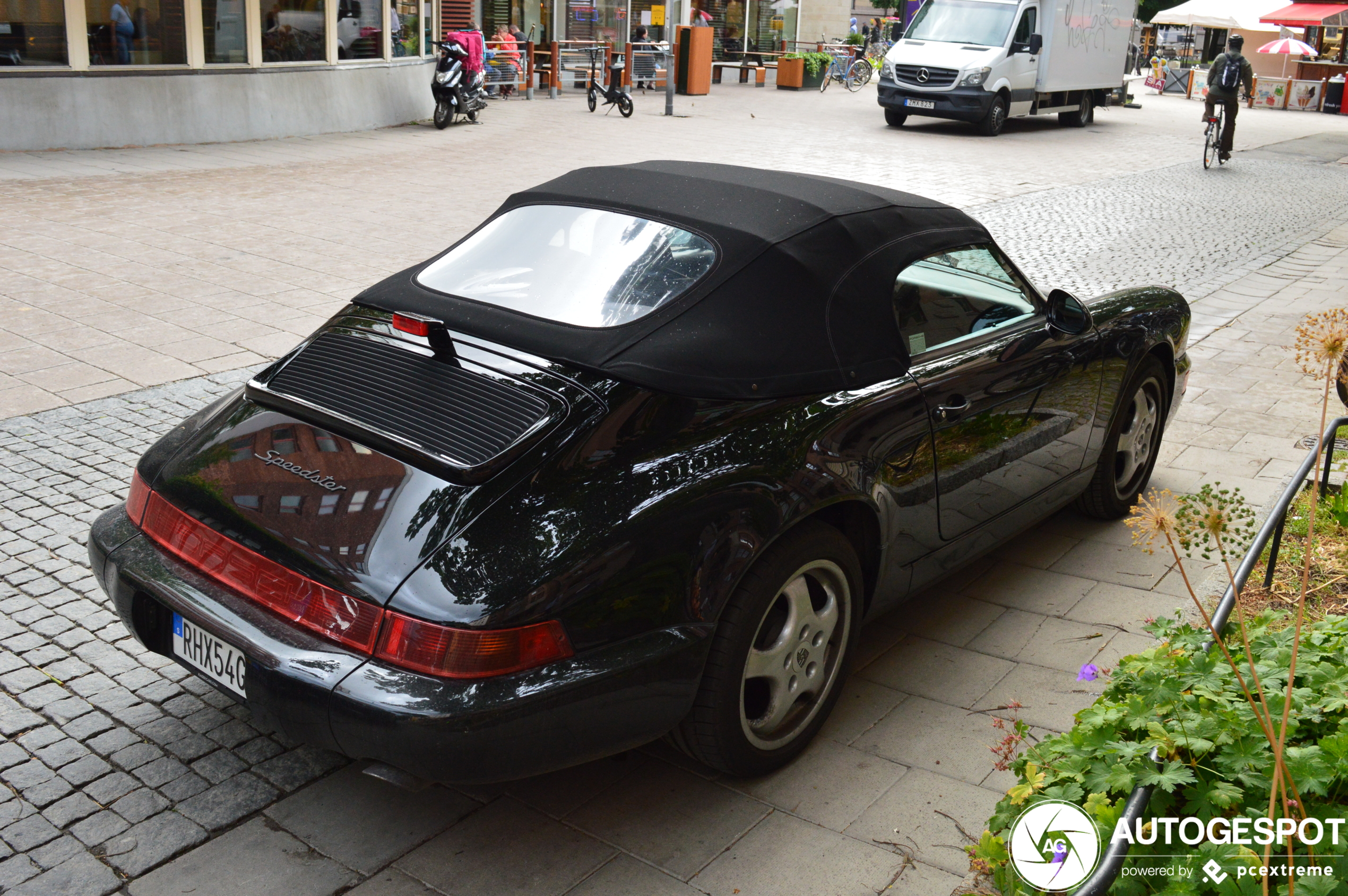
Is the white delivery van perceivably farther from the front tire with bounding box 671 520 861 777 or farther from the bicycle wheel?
the front tire with bounding box 671 520 861 777

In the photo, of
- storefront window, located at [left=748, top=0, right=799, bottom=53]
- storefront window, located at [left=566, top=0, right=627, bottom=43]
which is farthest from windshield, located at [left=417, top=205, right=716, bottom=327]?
storefront window, located at [left=748, top=0, right=799, bottom=53]

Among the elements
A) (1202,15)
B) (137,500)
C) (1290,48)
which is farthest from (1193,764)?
(1202,15)

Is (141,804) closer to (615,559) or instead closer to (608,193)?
(615,559)

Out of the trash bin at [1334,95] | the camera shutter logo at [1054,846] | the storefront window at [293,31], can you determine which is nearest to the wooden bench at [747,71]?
the trash bin at [1334,95]

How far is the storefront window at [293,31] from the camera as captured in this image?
16797 millimetres

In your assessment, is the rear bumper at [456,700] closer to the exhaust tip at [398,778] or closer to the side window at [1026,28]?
the exhaust tip at [398,778]

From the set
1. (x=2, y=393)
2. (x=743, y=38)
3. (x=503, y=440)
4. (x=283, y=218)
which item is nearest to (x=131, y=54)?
(x=283, y=218)

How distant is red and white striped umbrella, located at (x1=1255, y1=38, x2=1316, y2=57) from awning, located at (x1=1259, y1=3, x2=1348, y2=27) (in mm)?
2298

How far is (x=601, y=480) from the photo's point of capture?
2.99 meters

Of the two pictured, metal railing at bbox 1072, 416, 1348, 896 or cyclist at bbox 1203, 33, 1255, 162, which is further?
cyclist at bbox 1203, 33, 1255, 162

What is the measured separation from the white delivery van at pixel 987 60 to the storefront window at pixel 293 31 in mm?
10717

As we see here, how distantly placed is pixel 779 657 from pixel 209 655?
1.47 metres

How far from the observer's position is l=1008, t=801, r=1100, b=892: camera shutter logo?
7.52 feet

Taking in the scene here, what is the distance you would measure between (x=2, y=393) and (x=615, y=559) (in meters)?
4.85
